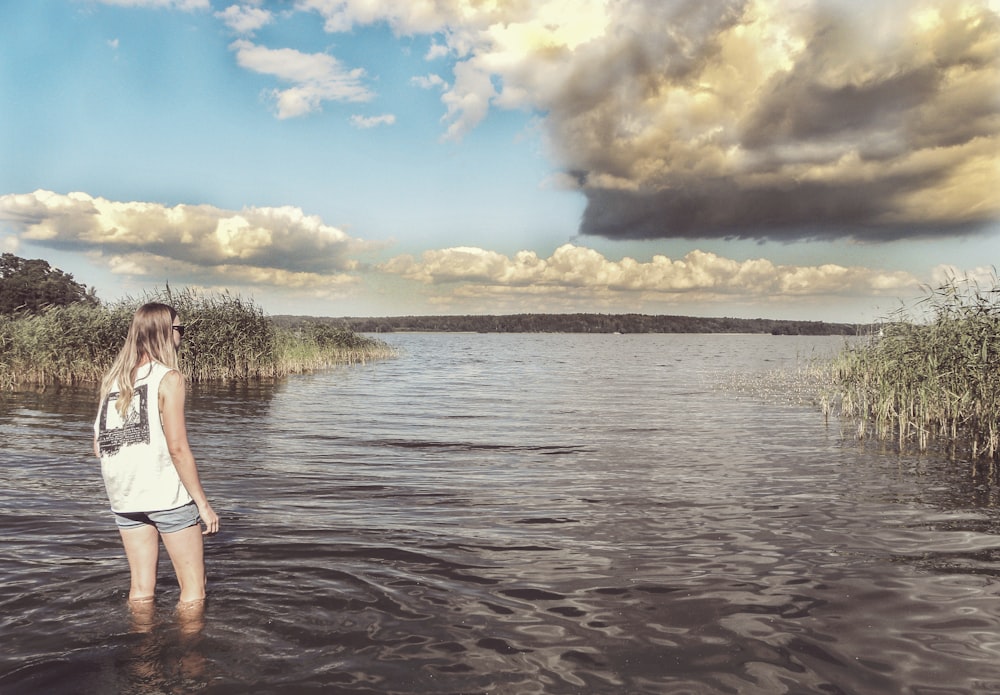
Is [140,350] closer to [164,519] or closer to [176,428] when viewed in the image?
[176,428]

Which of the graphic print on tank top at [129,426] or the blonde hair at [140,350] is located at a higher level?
the blonde hair at [140,350]

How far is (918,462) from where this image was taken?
14289 millimetres

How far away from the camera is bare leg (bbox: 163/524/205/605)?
5.49 m

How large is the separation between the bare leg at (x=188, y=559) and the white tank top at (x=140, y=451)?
0.34m

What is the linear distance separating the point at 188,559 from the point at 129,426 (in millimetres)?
1254

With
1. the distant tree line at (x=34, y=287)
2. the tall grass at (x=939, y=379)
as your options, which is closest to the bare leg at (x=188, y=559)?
the tall grass at (x=939, y=379)

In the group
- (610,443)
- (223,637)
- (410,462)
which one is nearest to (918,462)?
(610,443)

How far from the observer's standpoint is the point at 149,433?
5254mm

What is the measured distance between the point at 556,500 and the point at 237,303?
27.9m

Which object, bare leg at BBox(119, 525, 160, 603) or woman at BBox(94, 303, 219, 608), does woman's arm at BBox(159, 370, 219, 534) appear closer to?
woman at BBox(94, 303, 219, 608)

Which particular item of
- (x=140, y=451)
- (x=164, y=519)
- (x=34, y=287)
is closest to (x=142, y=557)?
(x=164, y=519)

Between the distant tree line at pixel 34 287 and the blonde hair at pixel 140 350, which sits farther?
the distant tree line at pixel 34 287

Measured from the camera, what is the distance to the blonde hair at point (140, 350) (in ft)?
17.1

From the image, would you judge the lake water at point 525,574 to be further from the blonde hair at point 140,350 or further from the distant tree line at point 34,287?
the distant tree line at point 34,287
